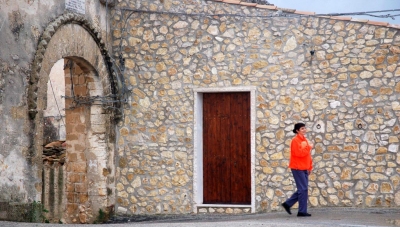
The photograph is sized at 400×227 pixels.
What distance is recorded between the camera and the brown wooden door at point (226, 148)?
490 inches

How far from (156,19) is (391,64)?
4.40 m

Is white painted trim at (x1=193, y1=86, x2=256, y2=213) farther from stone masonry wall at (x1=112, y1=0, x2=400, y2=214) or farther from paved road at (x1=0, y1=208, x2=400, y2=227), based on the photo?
paved road at (x1=0, y1=208, x2=400, y2=227)

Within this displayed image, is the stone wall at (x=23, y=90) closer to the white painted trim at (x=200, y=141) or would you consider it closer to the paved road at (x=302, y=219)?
the paved road at (x=302, y=219)

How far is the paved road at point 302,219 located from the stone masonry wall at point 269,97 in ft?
1.03

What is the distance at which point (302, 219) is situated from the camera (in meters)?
10.0

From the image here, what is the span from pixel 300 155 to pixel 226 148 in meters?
2.67

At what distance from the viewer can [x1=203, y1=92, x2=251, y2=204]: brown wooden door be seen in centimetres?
1245

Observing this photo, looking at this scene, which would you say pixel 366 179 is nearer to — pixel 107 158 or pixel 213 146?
pixel 213 146

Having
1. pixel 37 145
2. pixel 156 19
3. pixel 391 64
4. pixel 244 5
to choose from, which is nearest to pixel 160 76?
pixel 156 19

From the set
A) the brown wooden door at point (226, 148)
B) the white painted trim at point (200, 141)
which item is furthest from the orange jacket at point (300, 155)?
the brown wooden door at point (226, 148)

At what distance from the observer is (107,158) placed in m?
12.7

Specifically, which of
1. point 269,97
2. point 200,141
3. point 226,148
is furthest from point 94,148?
point 269,97

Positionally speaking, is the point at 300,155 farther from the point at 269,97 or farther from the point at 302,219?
the point at 269,97

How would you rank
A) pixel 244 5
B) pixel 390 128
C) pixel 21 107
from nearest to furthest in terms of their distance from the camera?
pixel 21 107, pixel 390 128, pixel 244 5
